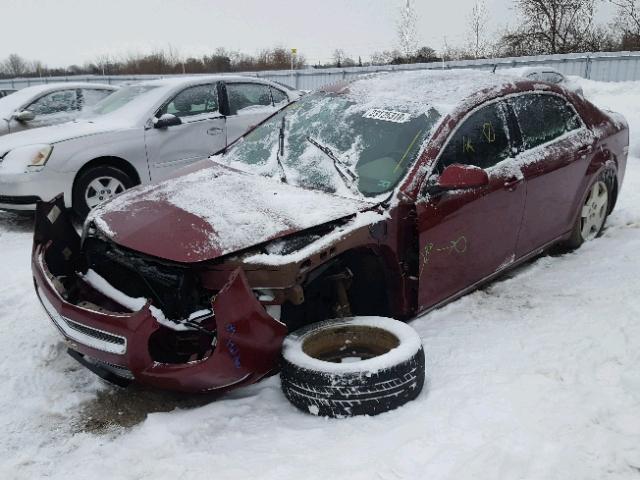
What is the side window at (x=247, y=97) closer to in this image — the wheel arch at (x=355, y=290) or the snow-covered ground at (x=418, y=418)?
the snow-covered ground at (x=418, y=418)

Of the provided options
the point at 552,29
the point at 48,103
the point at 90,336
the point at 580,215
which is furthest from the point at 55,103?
the point at 552,29

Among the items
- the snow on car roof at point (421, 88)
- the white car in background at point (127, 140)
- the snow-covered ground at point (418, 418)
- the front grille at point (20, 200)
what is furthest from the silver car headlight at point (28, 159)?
the snow on car roof at point (421, 88)

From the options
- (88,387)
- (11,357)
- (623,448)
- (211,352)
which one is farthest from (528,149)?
(11,357)

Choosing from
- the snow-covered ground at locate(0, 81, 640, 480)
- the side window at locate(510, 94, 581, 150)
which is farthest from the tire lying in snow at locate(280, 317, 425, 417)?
the side window at locate(510, 94, 581, 150)

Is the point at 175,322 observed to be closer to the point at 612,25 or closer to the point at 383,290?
the point at 383,290

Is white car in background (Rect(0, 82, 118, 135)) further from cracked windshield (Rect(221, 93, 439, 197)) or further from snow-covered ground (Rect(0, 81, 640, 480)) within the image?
cracked windshield (Rect(221, 93, 439, 197))

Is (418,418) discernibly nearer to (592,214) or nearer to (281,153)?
(281,153)

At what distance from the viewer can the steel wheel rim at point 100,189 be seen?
6.26 meters

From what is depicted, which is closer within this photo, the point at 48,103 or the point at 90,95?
the point at 48,103

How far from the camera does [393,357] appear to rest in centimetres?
279

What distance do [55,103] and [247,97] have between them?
3.71 metres

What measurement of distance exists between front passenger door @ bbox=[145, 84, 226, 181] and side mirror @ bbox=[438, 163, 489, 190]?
3740 mm

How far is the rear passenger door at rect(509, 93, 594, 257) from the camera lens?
4.12 meters

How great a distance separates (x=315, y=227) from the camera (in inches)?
117
